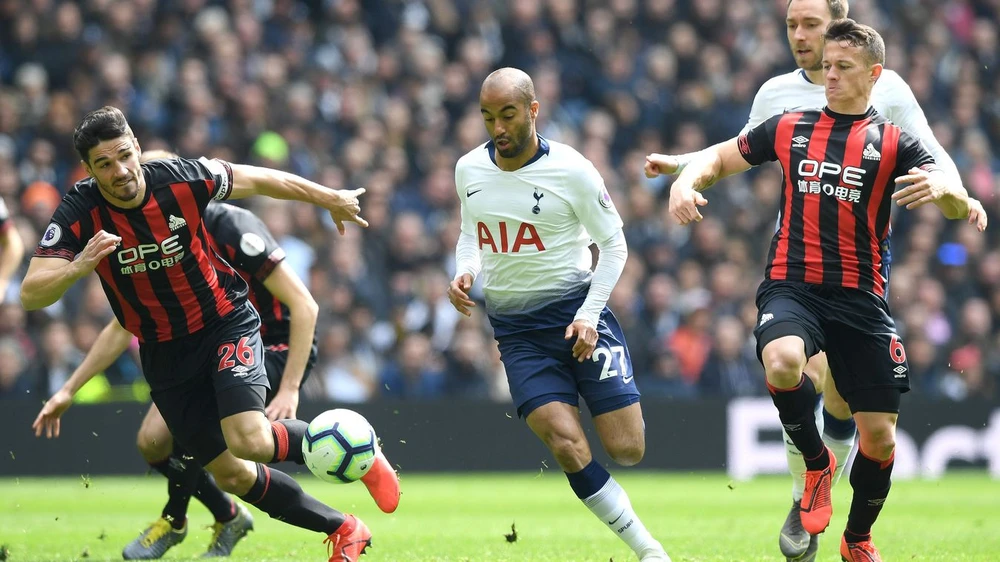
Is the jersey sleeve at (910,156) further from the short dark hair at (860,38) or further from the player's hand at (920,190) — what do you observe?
the short dark hair at (860,38)

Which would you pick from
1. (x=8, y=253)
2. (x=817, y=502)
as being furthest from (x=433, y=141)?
(x=817, y=502)

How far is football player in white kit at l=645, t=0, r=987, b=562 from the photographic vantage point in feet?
21.5

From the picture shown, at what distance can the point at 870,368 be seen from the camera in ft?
19.7

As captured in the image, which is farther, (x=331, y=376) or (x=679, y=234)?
(x=679, y=234)

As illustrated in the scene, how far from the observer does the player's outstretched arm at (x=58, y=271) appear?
5.64m

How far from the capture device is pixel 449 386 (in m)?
13.2

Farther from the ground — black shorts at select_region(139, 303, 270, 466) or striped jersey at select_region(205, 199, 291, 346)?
striped jersey at select_region(205, 199, 291, 346)

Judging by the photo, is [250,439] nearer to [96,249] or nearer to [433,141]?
[96,249]

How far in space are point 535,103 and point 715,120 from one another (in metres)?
10.5

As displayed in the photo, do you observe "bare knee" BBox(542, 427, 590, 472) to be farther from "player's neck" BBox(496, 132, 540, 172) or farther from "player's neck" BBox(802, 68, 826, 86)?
"player's neck" BBox(802, 68, 826, 86)

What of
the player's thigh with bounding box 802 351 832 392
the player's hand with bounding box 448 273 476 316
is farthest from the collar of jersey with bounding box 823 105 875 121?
the player's hand with bounding box 448 273 476 316

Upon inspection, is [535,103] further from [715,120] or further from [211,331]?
[715,120]

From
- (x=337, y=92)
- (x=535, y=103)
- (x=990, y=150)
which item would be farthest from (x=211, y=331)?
(x=990, y=150)

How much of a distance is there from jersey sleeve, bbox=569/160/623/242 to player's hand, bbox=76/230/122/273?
7.23ft
